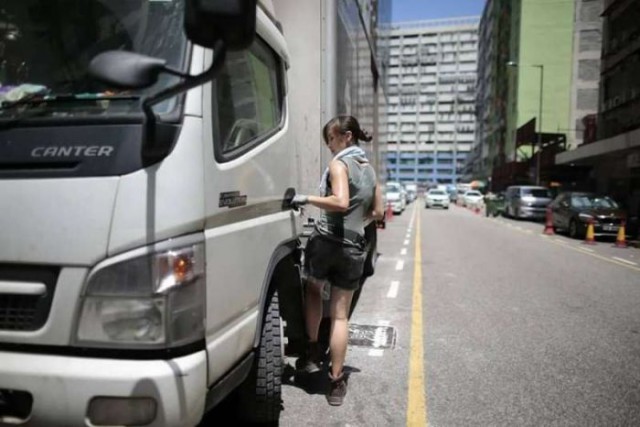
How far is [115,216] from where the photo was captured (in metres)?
2.04

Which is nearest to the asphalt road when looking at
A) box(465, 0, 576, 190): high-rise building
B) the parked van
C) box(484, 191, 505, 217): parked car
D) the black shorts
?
the black shorts

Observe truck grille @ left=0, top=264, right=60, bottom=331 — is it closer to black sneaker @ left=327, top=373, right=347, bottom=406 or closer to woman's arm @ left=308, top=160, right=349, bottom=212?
woman's arm @ left=308, top=160, right=349, bottom=212

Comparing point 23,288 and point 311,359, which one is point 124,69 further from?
point 311,359

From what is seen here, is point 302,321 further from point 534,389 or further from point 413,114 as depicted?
point 413,114

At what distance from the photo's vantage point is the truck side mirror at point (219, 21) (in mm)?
1969

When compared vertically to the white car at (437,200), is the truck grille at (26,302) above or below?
above

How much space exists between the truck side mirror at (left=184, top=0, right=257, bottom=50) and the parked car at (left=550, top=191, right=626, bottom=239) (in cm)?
1842

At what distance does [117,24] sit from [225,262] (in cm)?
116

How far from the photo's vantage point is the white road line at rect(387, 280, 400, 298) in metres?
7.99

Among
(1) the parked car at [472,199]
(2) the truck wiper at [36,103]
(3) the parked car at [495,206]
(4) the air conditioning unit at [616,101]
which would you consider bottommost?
(1) the parked car at [472,199]

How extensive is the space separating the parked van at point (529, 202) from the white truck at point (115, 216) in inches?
1149

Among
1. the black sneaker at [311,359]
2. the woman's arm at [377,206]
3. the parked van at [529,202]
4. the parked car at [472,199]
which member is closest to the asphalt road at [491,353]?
the black sneaker at [311,359]

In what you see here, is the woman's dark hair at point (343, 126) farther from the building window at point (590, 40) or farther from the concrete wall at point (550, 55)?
the building window at point (590, 40)

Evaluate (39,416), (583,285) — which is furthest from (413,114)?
(39,416)
